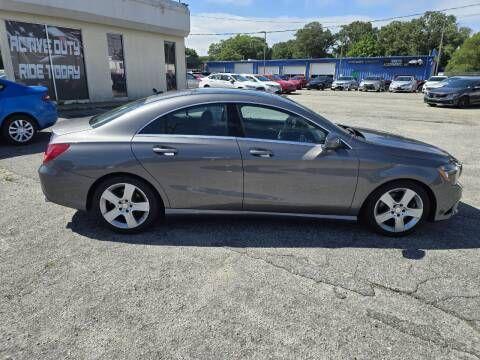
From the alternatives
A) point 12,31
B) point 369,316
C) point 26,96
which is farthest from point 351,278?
point 12,31

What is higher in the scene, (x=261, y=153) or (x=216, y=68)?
(x=216, y=68)

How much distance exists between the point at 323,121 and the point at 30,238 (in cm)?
322

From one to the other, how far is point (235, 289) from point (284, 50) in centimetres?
11527

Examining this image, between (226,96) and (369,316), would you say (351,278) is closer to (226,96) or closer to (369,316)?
(369,316)

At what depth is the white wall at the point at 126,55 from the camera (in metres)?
12.9

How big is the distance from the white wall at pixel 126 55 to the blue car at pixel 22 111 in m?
5.98

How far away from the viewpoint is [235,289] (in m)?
2.97

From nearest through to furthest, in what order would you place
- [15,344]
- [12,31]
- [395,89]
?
[15,344]
[12,31]
[395,89]

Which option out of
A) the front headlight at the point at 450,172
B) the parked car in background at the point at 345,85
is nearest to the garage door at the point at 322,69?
the parked car in background at the point at 345,85

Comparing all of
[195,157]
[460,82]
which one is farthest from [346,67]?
[195,157]

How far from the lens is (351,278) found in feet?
10.3

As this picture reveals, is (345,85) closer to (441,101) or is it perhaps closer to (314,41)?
(441,101)

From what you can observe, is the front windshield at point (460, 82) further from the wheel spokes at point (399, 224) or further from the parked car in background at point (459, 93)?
the wheel spokes at point (399, 224)

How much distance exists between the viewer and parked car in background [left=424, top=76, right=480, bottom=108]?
57.7 feet
